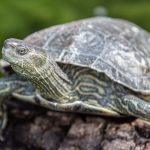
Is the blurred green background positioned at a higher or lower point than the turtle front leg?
lower

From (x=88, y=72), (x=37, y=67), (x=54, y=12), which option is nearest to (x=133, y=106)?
(x=88, y=72)

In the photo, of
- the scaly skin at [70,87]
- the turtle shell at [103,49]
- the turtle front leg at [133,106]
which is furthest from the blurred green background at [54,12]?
the turtle front leg at [133,106]

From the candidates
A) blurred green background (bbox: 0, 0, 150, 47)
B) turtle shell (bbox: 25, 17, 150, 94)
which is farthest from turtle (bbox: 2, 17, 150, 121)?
blurred green background (bbox: 0, 0, 150, 47)

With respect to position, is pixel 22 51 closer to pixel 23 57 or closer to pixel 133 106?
pixel 23 57

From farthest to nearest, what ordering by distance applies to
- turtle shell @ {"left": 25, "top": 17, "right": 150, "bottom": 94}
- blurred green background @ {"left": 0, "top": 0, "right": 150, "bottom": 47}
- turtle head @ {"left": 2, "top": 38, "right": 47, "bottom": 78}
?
blurred green background @ {"left": 0, "top": 0, "right": 150, "bottom": 47}
turtle shell @ {"left": 25, "top": 17, "right": 150, "bottom": 94}
turtle head @ {"left": 2, "top": 38, "right": 47, "bottom": 78}

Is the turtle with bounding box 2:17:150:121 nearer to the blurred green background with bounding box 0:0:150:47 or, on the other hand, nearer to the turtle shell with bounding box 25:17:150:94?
the turtle shell with bounding box 25:17:150:94

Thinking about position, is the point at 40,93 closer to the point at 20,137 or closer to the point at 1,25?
the point at 20,137
